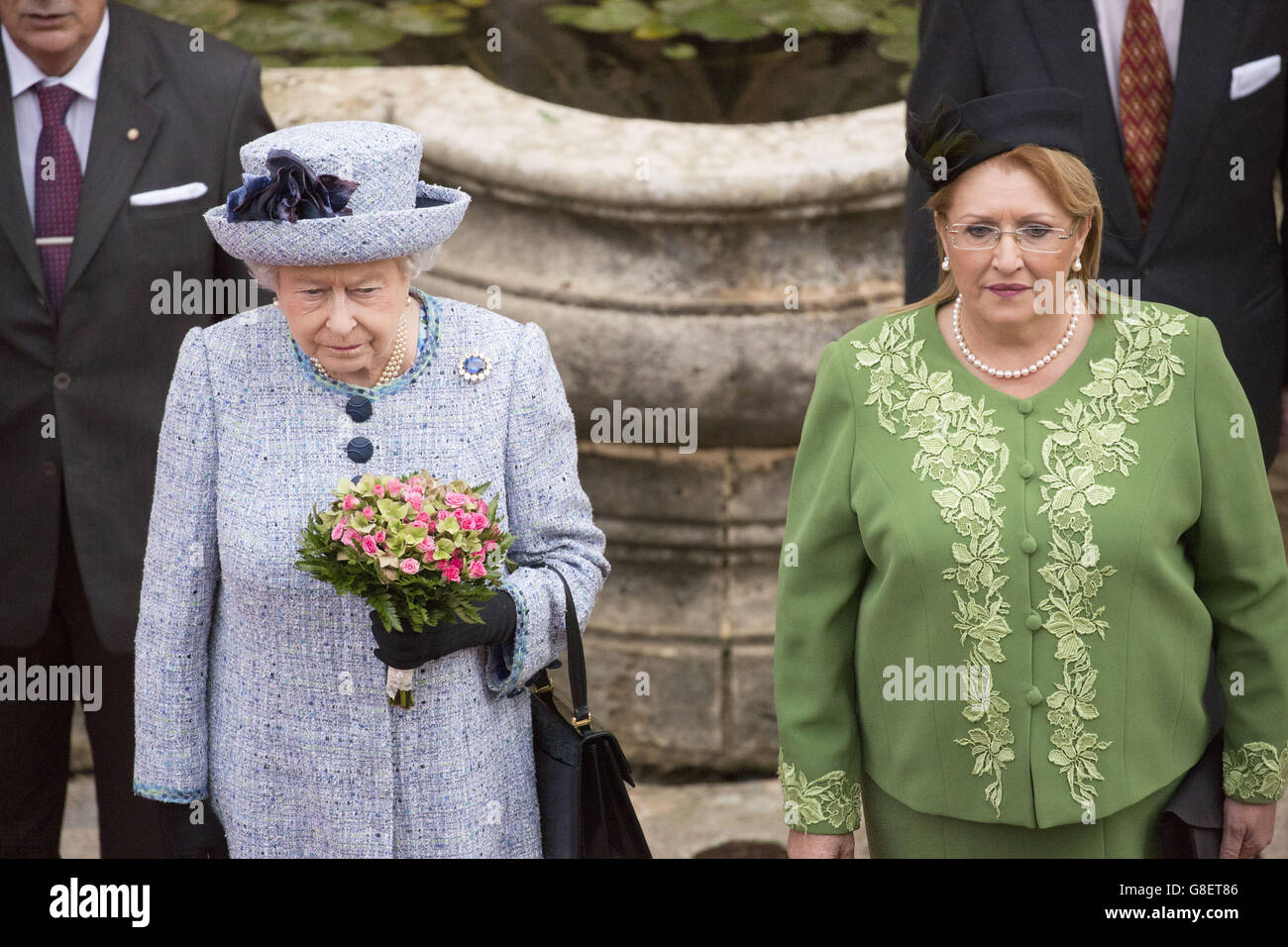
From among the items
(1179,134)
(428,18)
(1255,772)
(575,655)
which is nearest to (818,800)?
(575,655)

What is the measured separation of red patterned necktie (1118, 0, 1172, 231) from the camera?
11.4 ft

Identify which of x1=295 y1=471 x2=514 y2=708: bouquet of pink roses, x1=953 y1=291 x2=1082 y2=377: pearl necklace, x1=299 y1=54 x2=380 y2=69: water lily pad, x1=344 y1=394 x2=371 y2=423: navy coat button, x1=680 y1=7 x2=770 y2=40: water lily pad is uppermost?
x1=680 y1=7 x2=770 y2=40: water lily pad

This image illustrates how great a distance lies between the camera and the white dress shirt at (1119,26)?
11.5 feet

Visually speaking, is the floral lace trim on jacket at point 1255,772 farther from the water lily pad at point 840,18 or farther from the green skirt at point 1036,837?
the water lily pad at point 840,18

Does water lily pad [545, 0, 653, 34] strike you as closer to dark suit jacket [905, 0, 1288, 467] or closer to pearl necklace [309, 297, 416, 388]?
dark suit jacket [905, 0, 1288, 467]

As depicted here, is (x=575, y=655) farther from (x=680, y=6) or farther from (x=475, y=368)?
(x=680, y=6)

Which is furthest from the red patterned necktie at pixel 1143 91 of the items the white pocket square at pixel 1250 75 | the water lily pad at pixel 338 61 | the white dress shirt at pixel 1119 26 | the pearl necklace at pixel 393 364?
the water lily pad at pixel 338 61

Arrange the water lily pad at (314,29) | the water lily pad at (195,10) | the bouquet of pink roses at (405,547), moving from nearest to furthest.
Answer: the bouquet of pink roses at (405,547) < the water lily pad at (195,10) < the water lily pad at (314,29)

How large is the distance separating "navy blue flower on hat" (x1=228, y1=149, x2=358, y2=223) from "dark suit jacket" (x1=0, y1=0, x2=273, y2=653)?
3.20 ft

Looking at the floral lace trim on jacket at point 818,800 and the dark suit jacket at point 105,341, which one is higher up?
the dark suit jacket at point 105,341

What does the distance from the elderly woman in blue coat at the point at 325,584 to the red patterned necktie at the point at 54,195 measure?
87 centimetres

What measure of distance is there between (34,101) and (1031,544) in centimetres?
217

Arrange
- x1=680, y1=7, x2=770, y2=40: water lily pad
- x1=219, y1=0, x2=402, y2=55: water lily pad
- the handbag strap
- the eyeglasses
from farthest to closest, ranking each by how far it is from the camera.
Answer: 1. x1=680, y1=7, x2=770, y2=40: water lily pad
2. x1=219, y1=0, x2=402, y2=55: water lily pad
3. the handbag strap
4. the eyeglasses

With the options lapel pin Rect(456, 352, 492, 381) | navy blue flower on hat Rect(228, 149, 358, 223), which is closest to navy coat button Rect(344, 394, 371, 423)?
lapel pin Rect(456, 352, 492, 381)
